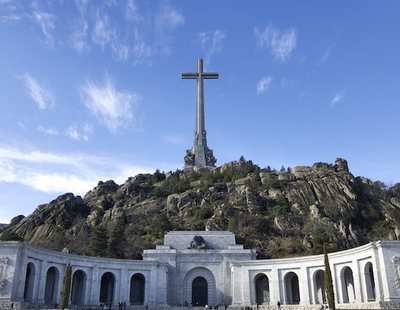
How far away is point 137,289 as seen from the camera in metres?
51.6

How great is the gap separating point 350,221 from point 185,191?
34.3 meters

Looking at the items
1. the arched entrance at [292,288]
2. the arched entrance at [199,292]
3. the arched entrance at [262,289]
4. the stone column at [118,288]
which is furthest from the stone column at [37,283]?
the arched entrance at [292,288]

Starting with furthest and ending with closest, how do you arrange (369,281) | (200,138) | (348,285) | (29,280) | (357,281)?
(200,138), (348,285), (357,281), (29,280), (369,281)

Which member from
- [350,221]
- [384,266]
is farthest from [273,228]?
[384,266]

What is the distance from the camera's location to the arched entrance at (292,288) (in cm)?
4959

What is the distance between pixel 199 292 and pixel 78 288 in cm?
1423

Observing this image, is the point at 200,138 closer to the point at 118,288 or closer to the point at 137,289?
the point at 137,289

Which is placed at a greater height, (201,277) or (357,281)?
(201,277)

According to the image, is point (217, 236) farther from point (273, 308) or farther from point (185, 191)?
point (185, 191)

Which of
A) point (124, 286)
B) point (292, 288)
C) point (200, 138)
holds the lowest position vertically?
point (292, 288)

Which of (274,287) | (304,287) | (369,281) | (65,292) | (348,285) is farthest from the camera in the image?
(274,287)

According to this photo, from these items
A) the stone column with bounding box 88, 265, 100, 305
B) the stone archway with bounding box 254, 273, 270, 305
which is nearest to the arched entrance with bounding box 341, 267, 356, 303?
the stone archway with bounding box 254, 273, 270, 305

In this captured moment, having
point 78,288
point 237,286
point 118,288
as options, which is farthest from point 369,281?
point 78,288

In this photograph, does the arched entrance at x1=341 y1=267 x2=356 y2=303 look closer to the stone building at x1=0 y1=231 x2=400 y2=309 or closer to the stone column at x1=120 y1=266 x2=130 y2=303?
the stone building at x1=0 y1=231 x2=400 y2=309
